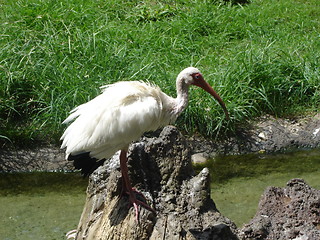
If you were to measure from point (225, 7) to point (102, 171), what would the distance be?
6.19m

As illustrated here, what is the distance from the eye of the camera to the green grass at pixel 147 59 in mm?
8195

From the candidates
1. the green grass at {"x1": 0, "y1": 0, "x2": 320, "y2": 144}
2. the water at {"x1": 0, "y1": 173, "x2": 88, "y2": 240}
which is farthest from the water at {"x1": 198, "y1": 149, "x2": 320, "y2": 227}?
the water at {"x1": 0, "y1": 173, "x2": 88, "y2": 240}

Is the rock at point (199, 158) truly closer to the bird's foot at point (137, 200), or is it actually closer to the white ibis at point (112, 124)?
the white ibis at point (112, 124)

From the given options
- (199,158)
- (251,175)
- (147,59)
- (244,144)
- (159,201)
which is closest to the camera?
(159,201)

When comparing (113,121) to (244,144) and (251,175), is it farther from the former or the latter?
(244,144)

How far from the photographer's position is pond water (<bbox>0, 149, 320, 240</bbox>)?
6.84 m

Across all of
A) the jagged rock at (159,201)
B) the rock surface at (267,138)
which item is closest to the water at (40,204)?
the jagged rock at (159,201)

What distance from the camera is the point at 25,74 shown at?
8367 millimetres

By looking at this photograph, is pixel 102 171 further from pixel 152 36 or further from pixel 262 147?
pixel 152 36

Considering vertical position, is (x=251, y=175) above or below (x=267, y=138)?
below

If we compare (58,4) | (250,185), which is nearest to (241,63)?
(250,185)

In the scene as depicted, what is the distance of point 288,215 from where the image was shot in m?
5.48

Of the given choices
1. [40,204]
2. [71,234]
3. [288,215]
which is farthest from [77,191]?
[288,215]

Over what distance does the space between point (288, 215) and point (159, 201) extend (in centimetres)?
107
